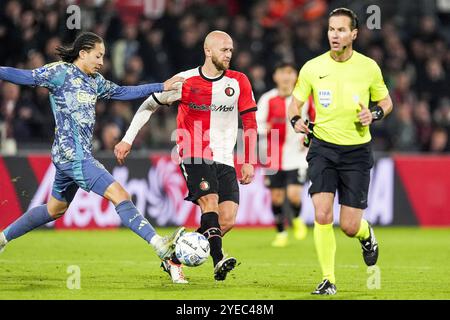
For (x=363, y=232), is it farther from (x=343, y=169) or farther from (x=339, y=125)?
(x=339, y=125)

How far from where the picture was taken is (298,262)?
42.7 ft

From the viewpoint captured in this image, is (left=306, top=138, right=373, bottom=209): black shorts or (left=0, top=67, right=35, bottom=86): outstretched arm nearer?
(left=0, top=67, right=35, bottom=86): outstretched arm

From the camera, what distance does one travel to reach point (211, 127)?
10.6 meters

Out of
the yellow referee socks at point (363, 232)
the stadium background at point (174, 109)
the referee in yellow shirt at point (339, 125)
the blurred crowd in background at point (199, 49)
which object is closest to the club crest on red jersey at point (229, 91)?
the referee in yellow shirt at point (339, 125)

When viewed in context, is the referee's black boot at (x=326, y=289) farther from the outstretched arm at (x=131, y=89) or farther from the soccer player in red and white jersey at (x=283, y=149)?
the soccer player in red and white jersey at (x=283, y=149)

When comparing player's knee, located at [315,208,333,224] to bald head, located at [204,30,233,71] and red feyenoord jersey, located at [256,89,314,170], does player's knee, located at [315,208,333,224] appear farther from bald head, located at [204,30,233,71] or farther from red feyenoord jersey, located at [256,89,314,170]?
red feyenoord jersey, located at [256,89,314,170]

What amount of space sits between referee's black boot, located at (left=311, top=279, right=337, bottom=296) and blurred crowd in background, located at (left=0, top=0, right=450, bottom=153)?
9.49m

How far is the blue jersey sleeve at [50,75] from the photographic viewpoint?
991cm

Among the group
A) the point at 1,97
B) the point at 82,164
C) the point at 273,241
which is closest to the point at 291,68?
the point at 273,241

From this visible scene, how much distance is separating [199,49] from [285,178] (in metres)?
5.08

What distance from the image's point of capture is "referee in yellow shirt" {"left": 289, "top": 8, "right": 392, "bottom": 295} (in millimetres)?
9641

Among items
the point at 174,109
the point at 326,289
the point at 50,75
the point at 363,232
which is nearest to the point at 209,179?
the point at 363,232

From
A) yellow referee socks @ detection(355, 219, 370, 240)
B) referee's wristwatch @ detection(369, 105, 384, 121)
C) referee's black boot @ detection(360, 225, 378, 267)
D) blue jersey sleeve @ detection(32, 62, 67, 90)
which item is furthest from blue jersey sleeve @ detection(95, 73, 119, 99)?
referee's black boot @ detection(360, 225, 378, 267)

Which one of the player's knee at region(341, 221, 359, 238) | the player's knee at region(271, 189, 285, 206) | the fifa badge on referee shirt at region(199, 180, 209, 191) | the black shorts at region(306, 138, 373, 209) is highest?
the black shorts at region(306, 138, 373, 209)
